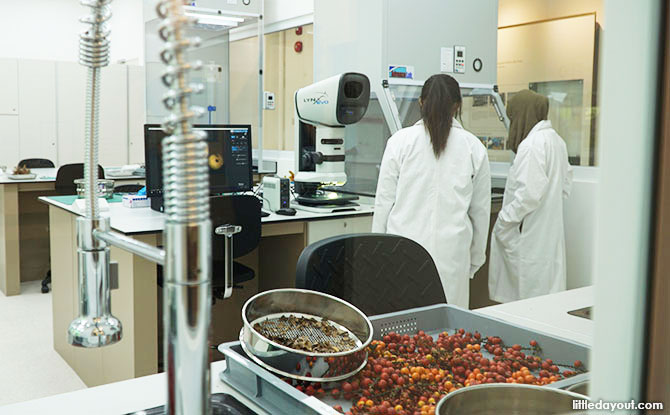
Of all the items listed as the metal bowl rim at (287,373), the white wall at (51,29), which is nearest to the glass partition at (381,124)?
the metal bowl rim at (287,373)

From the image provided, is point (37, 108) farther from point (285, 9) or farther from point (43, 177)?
point (285, 9)

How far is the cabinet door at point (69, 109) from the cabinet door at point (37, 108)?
69 mm

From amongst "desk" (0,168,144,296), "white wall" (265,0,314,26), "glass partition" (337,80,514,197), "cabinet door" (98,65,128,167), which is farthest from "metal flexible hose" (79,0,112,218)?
"cabinet door" (98,65,128,167)

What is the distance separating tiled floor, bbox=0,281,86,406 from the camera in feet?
9.96

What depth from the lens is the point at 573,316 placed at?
151 centimetres

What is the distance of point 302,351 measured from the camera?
942mm

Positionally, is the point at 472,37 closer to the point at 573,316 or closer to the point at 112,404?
the point at 573,316

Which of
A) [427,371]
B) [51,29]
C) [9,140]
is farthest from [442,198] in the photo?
[51,29]

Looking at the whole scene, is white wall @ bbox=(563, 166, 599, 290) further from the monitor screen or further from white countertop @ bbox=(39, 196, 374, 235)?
the monitor screen

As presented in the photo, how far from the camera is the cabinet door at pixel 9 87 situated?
692 centimetres

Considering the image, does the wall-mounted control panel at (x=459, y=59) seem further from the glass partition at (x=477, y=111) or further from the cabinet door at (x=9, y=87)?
the cabinet door at (x=9, y=87)

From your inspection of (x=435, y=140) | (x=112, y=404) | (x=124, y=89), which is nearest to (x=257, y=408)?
(x=112, y=404)

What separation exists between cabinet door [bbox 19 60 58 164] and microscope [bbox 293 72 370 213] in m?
4.85

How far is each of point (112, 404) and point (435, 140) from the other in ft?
6.05
